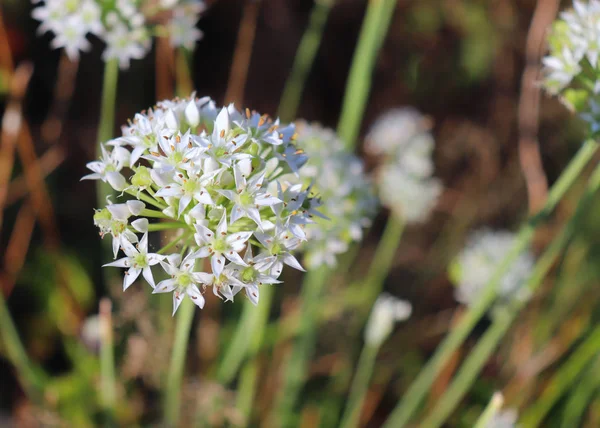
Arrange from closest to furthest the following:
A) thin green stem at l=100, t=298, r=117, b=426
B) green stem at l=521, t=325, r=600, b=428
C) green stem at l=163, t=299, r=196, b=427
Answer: green stem at l=163, t=299, r=196, b=427 → thin green stem at l=100, t=298, r=117, b=426 → green stem at l=521, t=325, r=600, b=428

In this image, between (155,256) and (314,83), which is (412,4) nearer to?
(314,83)

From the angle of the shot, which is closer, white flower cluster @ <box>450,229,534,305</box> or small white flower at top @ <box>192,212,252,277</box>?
small white flower at top @ <box>192,212,252,277</box>

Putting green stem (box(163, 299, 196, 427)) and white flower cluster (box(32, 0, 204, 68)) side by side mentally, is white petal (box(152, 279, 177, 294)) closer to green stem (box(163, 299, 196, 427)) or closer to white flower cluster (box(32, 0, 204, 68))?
green stem (box(163, 299, 196, 427))

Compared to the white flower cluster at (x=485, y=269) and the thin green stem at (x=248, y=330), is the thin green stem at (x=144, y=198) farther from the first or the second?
the white flower cluster at (x=485, y=269)

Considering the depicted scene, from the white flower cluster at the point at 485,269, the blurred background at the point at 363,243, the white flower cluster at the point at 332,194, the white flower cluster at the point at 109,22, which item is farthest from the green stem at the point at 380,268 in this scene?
the white flower cluster at the point at 109,22

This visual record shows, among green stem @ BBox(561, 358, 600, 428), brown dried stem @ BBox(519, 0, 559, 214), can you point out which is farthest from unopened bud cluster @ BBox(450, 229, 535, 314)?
green stem @ BBox(561, 358, 600, 428)

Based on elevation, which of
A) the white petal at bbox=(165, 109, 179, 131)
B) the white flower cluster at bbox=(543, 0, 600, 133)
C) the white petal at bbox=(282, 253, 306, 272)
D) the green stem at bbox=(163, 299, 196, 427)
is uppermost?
the white flower cluster at bbox=(543, 0, 600, 133)

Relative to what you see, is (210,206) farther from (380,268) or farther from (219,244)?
(380,268)
